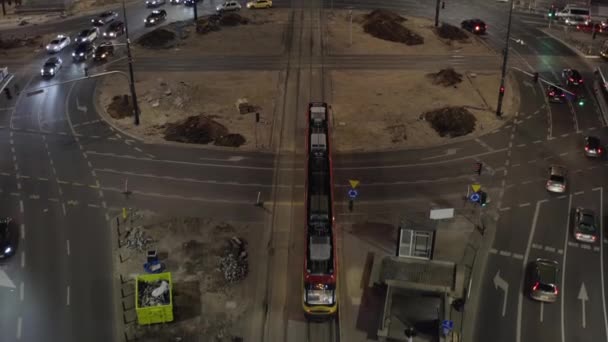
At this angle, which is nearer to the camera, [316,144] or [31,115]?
[316,144]

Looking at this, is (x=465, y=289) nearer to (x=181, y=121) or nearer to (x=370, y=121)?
(x=370, y=121)

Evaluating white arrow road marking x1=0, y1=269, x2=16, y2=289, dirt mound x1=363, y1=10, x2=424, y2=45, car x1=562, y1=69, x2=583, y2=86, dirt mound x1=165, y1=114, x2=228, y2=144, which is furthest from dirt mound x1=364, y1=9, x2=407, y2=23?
white arrow road marking x1=0, y1=269, x2=16, y2=289

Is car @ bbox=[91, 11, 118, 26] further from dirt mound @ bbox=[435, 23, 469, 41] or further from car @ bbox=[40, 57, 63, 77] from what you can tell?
dirt mound @ bbox=[435, 23, 469, 41]

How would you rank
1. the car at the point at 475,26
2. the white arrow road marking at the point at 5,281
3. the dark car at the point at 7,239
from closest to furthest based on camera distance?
the white arrow road marking at the point at 5,281
the dark car at the point at 7,239
the car at the point at 475,26

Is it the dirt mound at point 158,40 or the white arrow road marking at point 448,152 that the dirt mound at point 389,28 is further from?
the white arrow road marking at point 448,152

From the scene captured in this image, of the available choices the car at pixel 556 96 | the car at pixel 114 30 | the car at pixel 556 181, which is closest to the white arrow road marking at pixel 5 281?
the car at pixel 556 181

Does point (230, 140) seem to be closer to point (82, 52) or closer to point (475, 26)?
point (82, 52)

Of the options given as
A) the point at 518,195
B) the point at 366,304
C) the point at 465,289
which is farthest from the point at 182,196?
the point at 518,195
